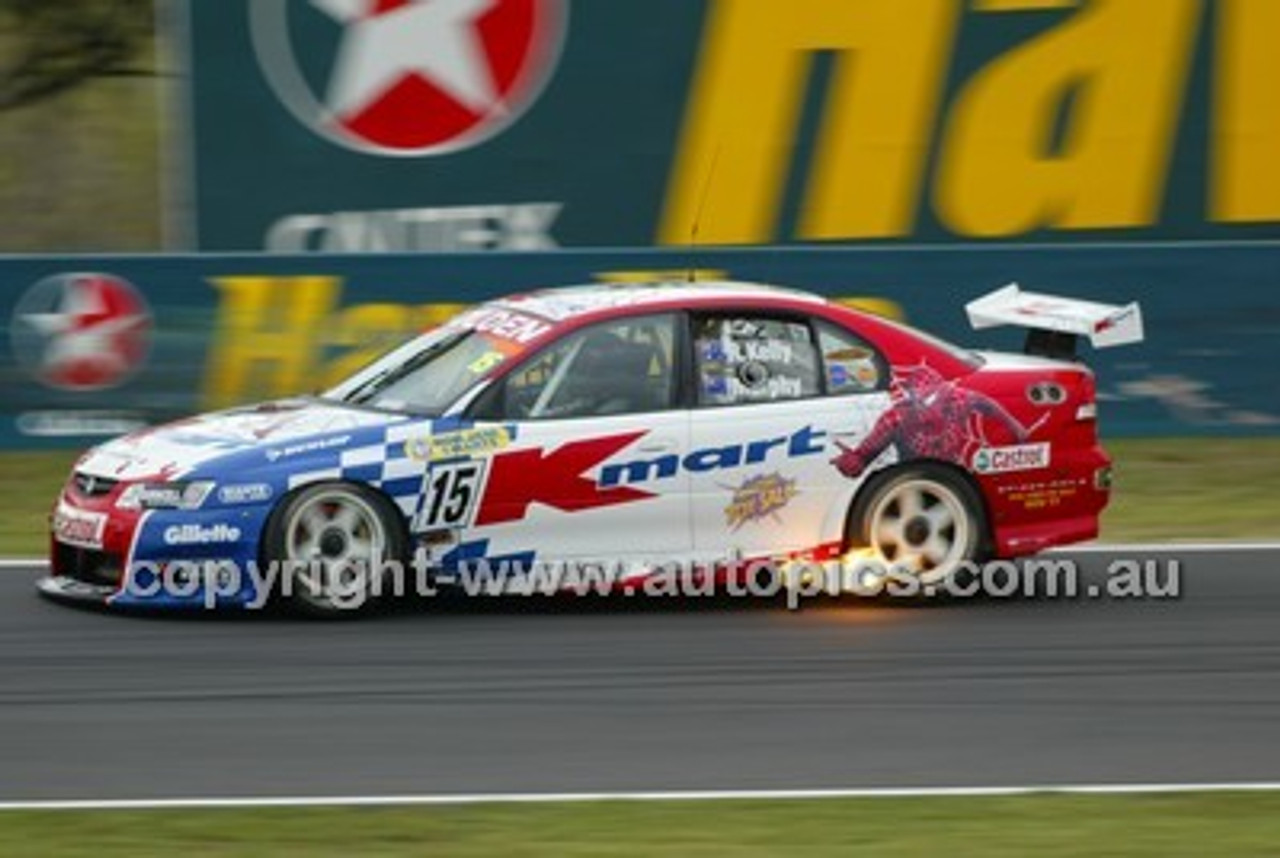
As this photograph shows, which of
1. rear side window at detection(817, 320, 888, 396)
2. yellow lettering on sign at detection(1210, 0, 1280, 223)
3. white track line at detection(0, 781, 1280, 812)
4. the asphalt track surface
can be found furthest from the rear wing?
yellow lettering on sign at detection(1210, 0, 1280, 223)

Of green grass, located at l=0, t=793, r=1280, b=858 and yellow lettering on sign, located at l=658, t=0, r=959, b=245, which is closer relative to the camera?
green grass, located at l=0, t=793, r=1280, b=858

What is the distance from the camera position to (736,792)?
806 centimetres

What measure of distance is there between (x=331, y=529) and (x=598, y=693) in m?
1.57

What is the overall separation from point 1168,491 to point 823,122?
15.2 feet

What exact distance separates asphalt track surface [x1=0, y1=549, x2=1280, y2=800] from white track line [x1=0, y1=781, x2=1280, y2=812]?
0.30 feet

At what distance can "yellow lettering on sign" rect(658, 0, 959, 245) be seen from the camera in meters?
18.7

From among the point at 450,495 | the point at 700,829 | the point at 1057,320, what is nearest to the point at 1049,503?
the point at 1057,320

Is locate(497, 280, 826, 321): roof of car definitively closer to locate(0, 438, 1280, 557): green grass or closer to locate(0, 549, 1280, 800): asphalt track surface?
locate(0, 549, 1280, 800): asphalt track surface

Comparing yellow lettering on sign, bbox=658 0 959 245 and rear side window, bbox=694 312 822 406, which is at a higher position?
yellow lettering on sign, bbox=658 0 959 245

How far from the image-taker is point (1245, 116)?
62.3 ft

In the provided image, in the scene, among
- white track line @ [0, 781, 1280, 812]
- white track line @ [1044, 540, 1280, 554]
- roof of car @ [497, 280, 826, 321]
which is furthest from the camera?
white track line @ [1044, 540, 1280, 554]

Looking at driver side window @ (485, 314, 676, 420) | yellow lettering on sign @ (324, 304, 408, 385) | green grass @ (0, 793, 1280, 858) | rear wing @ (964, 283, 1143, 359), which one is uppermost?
yellow lettering on sign @ (324, 304, 408, 385)

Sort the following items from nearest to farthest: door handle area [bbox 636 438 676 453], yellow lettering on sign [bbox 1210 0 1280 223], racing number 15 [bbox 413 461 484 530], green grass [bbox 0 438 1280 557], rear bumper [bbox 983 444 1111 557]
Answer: racing number 15 [bbox 413 461 484 530], door handle area [bbox 636 438 676 453], rear bumper [bbox 983 444 1111 557], green grass [bbox 0 438 1280 557], yellow lettering on sign [bbox 1210 0 1280 223]

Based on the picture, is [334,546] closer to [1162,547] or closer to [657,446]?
[657,446]
